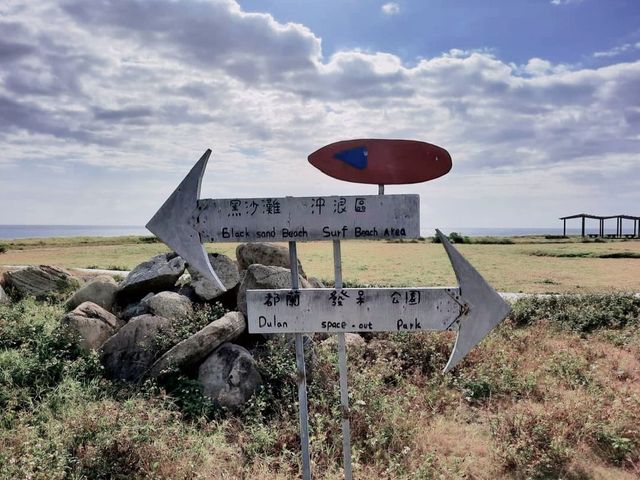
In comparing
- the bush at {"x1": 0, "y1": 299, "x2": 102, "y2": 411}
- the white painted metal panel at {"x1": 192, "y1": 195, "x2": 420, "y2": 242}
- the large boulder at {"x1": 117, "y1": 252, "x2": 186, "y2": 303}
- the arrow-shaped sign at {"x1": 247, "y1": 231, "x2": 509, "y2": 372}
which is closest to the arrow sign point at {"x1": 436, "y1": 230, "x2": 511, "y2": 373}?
the arrow-shaped sign at {"x1": 247, "y1": 231, "x2": 509, "y2": 372}

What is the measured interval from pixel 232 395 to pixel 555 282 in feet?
40.8

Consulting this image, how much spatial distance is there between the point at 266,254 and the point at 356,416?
184 inches

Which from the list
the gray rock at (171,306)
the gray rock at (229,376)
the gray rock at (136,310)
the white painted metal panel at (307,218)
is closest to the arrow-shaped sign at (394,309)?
the white painted metal panel at (307,218)

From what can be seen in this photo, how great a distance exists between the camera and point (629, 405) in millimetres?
6504

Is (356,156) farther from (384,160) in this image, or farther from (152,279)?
(152,279)

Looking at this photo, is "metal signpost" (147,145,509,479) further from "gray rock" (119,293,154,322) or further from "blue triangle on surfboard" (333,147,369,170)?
"gray rock" (119,293,154,322)

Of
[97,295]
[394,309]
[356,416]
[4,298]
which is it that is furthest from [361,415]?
[4,298]

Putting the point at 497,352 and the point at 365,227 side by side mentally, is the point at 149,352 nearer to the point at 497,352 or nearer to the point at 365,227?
the point at 365,227

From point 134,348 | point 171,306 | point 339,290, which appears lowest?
point 134,348

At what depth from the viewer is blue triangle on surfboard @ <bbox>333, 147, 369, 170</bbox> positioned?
15.5ft

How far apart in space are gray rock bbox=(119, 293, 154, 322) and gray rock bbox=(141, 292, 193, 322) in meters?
0.14

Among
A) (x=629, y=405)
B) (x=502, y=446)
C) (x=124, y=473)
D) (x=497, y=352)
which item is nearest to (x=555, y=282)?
(x=497, y=352)

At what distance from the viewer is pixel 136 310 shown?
9234mm

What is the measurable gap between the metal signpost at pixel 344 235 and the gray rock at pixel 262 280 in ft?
12.0
